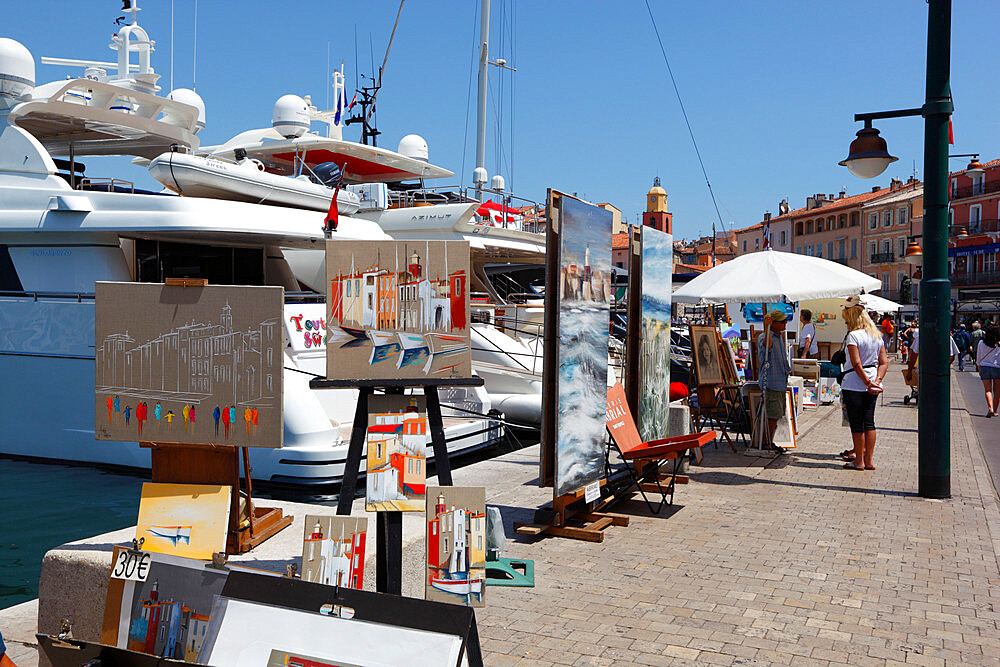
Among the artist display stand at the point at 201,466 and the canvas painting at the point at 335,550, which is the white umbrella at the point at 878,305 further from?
the canvas painting at the point at 335,550

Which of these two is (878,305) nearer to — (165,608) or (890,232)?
(165,608)

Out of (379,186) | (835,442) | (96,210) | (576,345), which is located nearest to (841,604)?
(576,345)

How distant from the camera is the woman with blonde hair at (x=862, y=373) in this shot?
28.5 ft

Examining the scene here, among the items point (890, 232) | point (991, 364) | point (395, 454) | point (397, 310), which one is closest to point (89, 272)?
point (397, 310)

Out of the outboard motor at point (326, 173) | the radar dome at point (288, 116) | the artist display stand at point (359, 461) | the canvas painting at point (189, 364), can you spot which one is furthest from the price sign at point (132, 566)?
the radar dome at point (288, 116)

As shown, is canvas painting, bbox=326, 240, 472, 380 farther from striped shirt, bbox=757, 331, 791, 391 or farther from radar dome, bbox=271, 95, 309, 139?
radar dome, bbox=271, 95, 309, 139

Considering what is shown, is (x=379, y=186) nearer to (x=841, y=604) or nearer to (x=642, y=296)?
(x=642, y=296)

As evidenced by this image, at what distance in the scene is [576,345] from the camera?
596 centimetres

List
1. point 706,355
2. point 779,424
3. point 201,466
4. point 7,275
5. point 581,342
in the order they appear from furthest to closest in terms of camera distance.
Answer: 1. point 7,275
2. point 706,355
3. point 779,424
4. point 581,342
5. point 201,466

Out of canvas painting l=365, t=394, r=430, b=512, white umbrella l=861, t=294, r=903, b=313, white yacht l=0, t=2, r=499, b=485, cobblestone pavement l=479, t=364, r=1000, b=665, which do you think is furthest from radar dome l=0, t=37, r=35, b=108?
white umbrella l=861, t=294, r=903, b=313

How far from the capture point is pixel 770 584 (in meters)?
5.16

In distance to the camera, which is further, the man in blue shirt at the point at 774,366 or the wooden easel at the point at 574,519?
the man in blue shirt at the point at 774,366

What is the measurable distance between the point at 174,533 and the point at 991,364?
15.7 m

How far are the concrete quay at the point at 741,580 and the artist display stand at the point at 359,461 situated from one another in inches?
6.0
